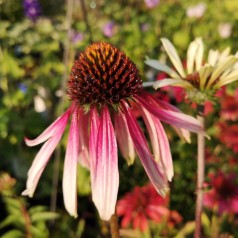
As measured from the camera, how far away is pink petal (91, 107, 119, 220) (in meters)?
0.51

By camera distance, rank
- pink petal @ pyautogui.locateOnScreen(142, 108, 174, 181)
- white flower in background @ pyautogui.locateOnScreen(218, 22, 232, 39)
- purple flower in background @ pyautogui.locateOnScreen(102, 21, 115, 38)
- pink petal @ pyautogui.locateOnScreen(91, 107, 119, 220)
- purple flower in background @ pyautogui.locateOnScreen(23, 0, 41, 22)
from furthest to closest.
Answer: white flower in background @ pyautogui.locateOnScreen(218, 22, 232, 39)
purple flower in background @ pyautogui.locateOnScreen(102, 21, 115, 38)
purple flower in background @ pyautogui.locateOnScreen(23, 0, 41, 22)
pink petal @ pyautogui.locateOnScreen(142, 108, 174, 181)
pink petal @ pyautogui.locateOnScreen(91, 107, 119, 220)

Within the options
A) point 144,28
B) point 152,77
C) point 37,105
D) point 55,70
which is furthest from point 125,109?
point 144,28

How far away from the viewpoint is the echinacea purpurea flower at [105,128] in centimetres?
54

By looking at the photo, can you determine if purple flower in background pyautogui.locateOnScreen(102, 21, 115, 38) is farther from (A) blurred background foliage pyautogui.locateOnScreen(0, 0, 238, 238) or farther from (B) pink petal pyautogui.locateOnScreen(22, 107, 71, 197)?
(B) pink petal pyautogui.locateOnScreen(22, 107, 71, 197)

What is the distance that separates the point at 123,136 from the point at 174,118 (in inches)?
4.6

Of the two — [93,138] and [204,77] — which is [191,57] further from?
[93,138]

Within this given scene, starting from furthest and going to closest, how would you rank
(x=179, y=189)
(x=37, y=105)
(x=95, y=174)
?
(x=37, y=105) < (x=179, y=189) < (x=95, y=174)

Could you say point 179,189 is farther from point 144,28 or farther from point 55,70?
point 144,28

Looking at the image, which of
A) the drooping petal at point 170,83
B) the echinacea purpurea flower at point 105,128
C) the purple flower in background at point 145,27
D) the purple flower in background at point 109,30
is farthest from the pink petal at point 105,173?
the purple flower in background at point 145,27

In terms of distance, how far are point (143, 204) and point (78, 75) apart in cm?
51

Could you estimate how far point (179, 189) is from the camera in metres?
1.19

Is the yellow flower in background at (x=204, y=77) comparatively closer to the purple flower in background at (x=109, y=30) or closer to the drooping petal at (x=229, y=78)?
the drooping petal at (x=229, y=78)

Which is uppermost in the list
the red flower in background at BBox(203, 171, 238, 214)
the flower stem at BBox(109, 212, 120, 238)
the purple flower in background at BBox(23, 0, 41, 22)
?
the purple flower in background at BBox(23, 0, 41, 22)

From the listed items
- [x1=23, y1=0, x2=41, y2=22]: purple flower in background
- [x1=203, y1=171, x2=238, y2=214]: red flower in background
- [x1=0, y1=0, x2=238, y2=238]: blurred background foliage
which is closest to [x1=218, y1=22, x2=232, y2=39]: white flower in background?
[x1=0, y1=0, x2=238, y2=238]: blurred background foliage
